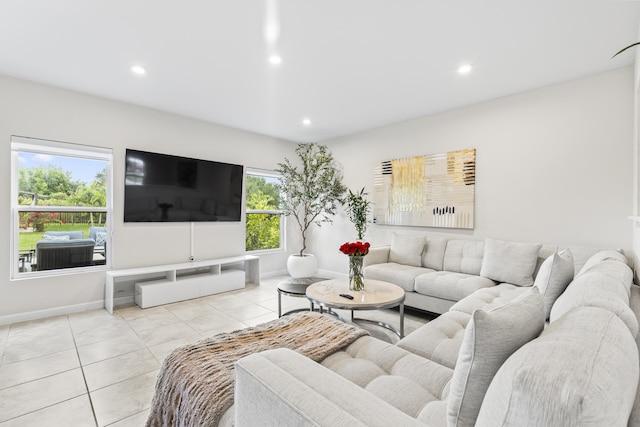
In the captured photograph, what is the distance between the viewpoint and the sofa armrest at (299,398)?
79cm

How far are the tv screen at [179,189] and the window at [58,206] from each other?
0.92ft

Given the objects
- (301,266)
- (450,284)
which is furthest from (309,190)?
(450,284)

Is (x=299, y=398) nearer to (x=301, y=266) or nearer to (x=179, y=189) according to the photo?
(x=179, y=189)

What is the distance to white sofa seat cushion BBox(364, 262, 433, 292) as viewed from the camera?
11.2 ft

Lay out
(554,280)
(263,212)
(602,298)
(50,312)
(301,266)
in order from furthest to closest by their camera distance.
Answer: (263,212)
(301,266)
(50,312)
(554,280)
(602,298)

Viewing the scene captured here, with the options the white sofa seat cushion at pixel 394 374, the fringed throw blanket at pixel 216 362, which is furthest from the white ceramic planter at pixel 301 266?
the white sofa seat cushion at pixel 394 374

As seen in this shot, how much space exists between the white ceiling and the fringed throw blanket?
6.86 ft

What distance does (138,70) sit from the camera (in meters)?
2.95

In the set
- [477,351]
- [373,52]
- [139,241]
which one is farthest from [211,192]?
[477,351]

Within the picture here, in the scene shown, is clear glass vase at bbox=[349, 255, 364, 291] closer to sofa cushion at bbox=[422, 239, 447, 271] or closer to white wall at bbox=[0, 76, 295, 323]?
sofa cushion at bbox=[422, 239, 447, 271]

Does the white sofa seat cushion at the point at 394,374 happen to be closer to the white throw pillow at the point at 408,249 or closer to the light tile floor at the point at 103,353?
the light tile floor at the point at 103,353

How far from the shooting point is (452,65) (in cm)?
281

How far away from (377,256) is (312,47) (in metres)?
2.60

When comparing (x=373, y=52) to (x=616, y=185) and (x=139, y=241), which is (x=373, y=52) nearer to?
(x=616, y=185)
